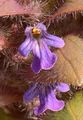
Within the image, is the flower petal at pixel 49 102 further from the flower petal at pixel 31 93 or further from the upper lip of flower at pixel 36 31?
the upper lip of flower at pixel 36 31

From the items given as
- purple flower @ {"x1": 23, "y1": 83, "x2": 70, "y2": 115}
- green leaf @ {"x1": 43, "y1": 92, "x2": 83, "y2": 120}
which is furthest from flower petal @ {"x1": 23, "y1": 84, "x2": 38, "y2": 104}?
green leaf @ {"x1": 43, "y1": 92, "x2": 83, "y2": 120}

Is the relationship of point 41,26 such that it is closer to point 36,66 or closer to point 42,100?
point 36,66

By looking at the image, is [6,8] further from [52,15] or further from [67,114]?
[67,114]

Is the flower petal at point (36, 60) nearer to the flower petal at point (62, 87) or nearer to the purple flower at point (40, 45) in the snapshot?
the purple flower at point (40, 45)

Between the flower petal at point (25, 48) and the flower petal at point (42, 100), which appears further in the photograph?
the flower petal at point (42, 100)

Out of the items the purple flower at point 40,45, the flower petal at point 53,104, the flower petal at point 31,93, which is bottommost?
the flower petal at point 53,104

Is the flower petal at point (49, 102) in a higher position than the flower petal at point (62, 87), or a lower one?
lower

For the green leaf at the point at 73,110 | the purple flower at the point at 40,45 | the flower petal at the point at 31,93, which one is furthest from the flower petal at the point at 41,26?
the green leaf at the point at 73,110

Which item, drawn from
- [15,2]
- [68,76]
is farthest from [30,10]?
[68,76]
